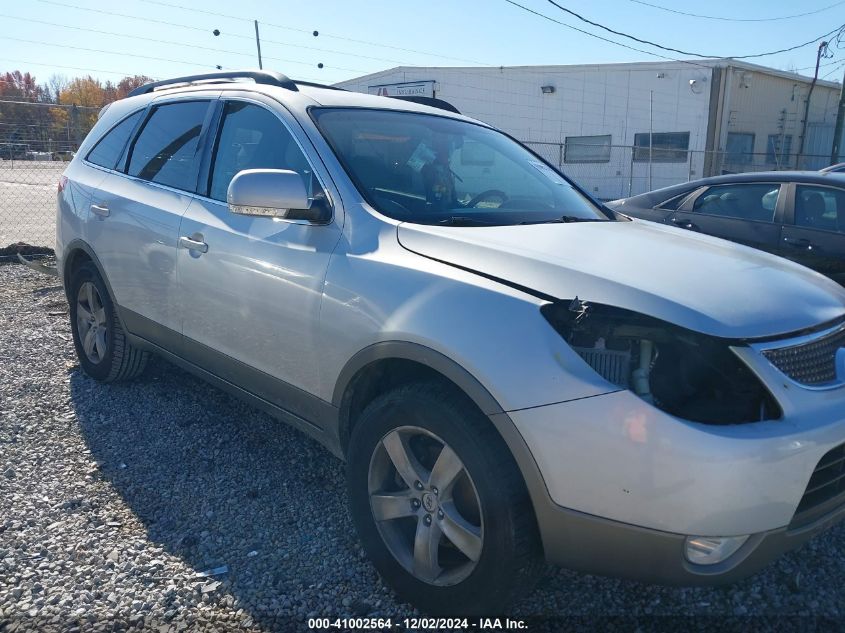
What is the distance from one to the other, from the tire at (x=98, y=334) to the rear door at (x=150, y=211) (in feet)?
0.87

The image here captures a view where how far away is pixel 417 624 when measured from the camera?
237 centimetres

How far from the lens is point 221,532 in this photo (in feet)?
9.59

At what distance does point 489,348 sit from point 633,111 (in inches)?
809

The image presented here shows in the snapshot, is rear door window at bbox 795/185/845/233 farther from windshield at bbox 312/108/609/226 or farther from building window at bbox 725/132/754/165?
building window at bbox 725/132/754/165

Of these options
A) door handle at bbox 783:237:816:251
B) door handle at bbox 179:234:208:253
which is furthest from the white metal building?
door handle at bbox 179:234:208:253

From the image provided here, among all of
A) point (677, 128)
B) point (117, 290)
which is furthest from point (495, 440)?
point (677, 128)

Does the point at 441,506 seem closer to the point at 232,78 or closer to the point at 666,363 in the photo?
the point at 666,363

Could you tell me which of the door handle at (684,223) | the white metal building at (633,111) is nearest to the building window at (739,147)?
the white metal building at (633,111)

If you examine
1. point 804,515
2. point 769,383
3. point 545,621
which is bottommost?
point 545,621

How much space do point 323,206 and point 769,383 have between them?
1735 millimetres

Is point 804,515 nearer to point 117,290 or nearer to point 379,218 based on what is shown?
point 379,218

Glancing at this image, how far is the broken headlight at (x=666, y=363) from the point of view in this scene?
194cm

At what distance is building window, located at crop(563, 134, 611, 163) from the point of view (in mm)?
21234

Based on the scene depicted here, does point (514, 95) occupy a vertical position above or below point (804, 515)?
A: above
